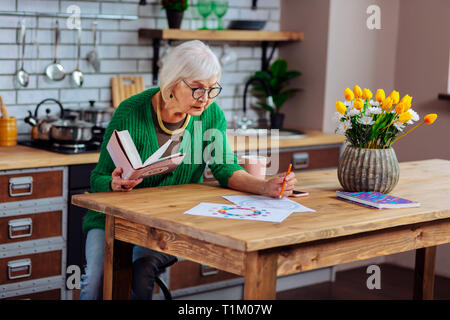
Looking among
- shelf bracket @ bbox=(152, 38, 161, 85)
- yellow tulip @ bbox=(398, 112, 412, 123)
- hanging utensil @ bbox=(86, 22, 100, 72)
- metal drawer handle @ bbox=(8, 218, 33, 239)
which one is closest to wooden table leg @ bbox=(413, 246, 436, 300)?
yellow tulip @ bbox=(398, 112, 412, 123)

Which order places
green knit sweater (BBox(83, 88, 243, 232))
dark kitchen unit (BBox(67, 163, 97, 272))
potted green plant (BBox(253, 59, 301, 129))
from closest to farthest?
green knit sweater (BBox(83, 88, 243, 232)) → dark kitchen unit (BBox(67, 163, 97, 272)) → potted green plant (BBox(253, 59, 301, 129))

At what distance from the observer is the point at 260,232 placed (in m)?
2.10

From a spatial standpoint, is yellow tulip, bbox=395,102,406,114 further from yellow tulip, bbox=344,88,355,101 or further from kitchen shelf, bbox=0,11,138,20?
kitchen shelf, bbox=0,11,138,20

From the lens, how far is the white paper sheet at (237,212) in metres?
2.30

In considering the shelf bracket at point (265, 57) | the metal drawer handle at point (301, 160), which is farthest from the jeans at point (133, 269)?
the shelf bracket at point (265, 57)

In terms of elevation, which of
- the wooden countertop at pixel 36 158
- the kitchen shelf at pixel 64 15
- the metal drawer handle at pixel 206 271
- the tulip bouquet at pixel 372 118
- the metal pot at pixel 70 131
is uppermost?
the kitchen shelf at pixel 64 15

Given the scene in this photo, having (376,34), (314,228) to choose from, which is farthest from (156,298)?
(376,34)

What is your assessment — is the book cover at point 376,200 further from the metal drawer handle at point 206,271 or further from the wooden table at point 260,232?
the metal drawer handle at point 206,271

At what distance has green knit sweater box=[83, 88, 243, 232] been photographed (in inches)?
111

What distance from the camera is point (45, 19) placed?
4.08 metres

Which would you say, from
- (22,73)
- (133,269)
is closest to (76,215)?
(22,73)

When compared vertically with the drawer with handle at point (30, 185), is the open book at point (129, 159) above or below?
above

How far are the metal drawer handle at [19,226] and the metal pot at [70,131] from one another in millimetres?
498
